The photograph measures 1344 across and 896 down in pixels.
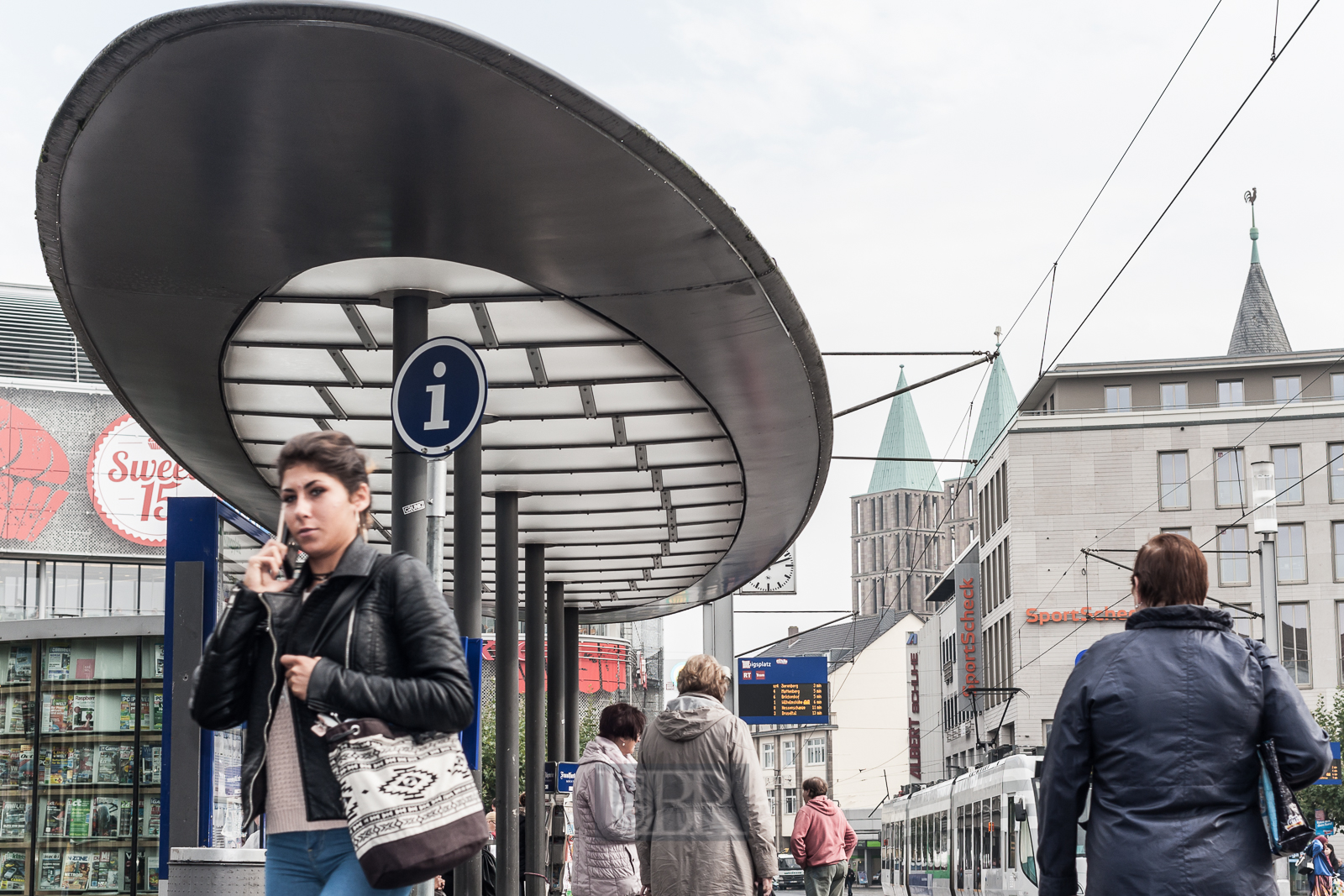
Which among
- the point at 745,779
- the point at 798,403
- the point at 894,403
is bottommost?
the point at 745,779

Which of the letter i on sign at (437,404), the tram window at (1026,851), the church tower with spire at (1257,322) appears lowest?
the tram window at (1026,851)

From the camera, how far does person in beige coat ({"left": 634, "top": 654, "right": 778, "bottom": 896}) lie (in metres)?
7.01

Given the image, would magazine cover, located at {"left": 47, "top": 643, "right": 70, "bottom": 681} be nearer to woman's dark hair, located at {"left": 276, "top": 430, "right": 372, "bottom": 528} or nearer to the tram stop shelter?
the tram stop shelter

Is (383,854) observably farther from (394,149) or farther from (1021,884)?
(1021,884)

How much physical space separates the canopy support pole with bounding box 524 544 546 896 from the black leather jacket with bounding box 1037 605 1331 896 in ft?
44.1

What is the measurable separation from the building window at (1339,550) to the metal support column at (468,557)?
6426 cm

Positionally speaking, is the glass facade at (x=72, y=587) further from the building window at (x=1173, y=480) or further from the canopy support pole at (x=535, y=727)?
the building window at (x=1173, y=480)

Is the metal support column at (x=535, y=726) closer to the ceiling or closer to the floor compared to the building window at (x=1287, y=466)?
closer to the floor

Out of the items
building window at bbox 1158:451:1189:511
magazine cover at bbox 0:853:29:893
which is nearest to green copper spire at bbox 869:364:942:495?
building window at bbox 1158:451:1189:511

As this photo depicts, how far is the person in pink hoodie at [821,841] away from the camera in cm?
1369

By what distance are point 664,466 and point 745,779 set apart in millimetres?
7917

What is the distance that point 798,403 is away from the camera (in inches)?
443

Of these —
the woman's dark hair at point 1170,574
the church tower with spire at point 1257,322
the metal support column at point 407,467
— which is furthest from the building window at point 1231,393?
the woman's dark hair at point 1170,574

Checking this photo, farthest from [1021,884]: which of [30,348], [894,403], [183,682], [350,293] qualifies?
[894,403]
